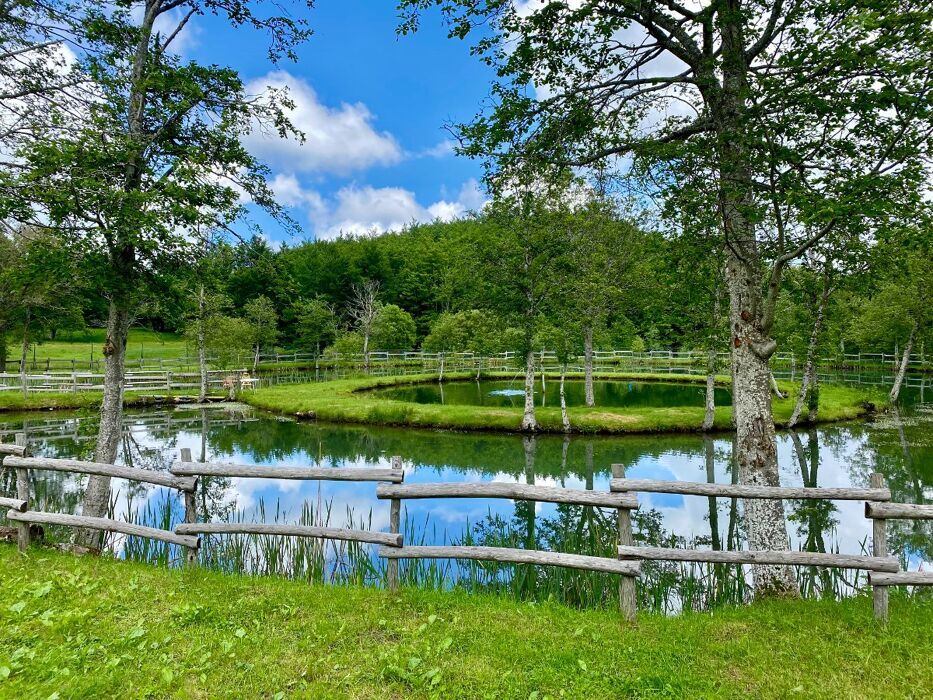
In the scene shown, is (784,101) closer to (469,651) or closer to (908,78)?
(908,78)

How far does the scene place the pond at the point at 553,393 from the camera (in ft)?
99.7

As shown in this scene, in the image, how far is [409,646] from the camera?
470 cm

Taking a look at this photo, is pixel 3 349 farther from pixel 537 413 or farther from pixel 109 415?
pixel 537 413

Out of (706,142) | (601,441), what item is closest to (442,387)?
(601,441)

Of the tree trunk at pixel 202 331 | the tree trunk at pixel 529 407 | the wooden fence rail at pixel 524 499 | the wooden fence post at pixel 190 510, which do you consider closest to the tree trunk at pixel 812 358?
the tree trunk at pixel 529 407

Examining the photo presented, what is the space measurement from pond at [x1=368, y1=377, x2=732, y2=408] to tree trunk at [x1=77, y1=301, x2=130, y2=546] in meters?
20.7

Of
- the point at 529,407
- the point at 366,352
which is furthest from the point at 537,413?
the point at 366,352

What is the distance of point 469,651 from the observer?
4.69 metres

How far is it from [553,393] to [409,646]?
32207 mm

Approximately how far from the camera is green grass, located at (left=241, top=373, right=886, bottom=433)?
74.5ft

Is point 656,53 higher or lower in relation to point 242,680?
higher

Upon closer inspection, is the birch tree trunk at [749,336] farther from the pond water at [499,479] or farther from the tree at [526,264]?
the tree at [526,264]

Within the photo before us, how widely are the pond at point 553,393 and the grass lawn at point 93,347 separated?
27257 millimetres

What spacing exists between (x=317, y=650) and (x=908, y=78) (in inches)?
333
